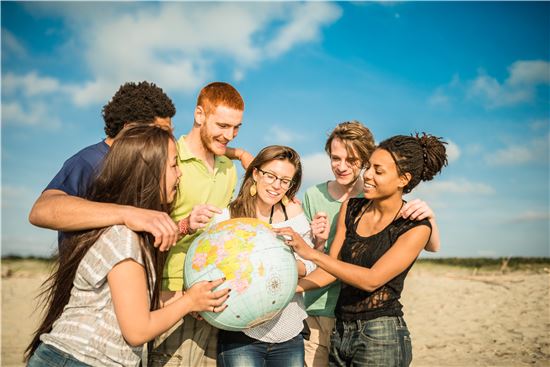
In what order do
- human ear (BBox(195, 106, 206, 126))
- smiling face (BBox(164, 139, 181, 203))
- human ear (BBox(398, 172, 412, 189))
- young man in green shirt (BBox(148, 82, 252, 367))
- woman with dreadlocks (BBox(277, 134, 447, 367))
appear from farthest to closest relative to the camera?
human ear (BBox(195, 106, 206, 126)) → young man in green shirt (BBox(148, 82, 252, 367)) → human ear (BBox(398, 172, 412, 189)) → woman with dreadlocks (BBox(277, 134, 447, 367)) → smiling face (BBox(164, 139, 181, 203))

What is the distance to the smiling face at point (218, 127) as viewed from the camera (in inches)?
192

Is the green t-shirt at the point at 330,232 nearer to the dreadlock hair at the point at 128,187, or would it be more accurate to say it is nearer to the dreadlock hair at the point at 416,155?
the dreadlock hair at the point at 416,155

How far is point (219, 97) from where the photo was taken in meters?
4.94

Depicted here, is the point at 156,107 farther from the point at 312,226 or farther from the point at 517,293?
the point at 517,293

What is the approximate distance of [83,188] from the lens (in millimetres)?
4355

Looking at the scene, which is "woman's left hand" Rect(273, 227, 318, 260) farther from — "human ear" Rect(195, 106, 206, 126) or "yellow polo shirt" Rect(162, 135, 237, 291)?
"human ear" Rect(195, 106, 206, 126)

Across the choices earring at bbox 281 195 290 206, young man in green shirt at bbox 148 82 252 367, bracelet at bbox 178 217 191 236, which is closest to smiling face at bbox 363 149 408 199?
earring at bbox 281 195 290 206

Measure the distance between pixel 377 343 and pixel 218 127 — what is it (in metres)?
2.56

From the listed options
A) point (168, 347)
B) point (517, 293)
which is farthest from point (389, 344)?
point (517, 293)

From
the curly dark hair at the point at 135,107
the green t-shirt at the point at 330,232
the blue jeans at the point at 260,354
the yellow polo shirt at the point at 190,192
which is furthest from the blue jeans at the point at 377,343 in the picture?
the curly dark hair at the point at 135,107

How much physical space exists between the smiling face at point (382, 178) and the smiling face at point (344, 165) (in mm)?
942

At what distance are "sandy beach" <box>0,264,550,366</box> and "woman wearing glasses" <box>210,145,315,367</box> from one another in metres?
6.93

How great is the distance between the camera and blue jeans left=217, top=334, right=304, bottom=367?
3982mm

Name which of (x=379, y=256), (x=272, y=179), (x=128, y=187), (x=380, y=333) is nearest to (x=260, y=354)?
(x=380, y=333)
